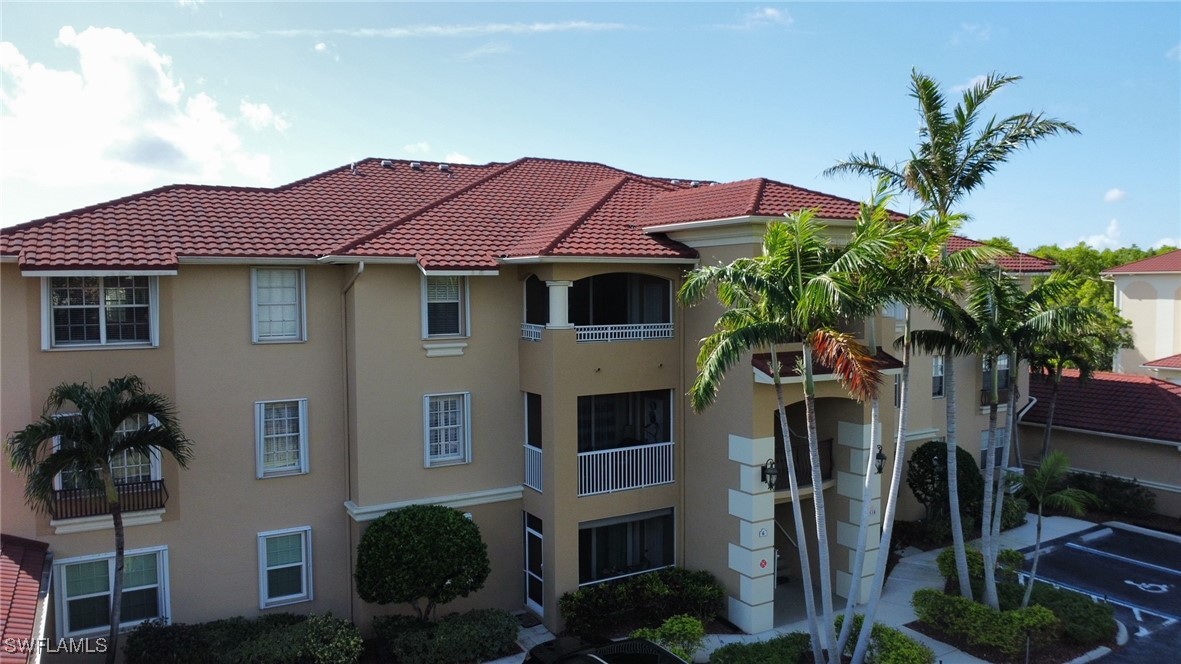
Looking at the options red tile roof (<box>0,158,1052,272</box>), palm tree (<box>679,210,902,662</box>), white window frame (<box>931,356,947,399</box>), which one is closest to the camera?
palm tree (<box>679,210,902,662</box>)

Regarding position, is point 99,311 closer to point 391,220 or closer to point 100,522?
point 100,522

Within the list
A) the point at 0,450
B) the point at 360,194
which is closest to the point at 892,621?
the point at 360,194

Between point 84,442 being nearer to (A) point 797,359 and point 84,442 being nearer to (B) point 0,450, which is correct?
(B) point 0,450

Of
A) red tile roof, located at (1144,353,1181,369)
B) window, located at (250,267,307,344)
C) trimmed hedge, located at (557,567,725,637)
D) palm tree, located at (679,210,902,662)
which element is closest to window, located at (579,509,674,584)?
trimmed hedge, located at (557,567,725,637)

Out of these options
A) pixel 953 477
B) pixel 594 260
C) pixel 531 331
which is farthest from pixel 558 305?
pixel 953 477

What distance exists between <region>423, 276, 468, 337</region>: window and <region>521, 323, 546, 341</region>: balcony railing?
135 cm

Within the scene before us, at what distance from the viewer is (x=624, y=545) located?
1816 cm

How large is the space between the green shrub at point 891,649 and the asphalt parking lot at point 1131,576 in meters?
4.19

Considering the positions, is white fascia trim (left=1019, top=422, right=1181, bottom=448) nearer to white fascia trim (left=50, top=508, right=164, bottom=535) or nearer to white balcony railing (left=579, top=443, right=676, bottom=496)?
white balcony railing (left=579, top=443, right=676, bottom=496)

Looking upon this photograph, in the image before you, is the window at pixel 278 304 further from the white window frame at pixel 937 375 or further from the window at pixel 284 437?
the white window frame at pixel 937 375

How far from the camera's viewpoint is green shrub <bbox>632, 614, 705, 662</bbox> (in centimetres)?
1437

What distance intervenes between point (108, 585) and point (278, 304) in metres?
6.20

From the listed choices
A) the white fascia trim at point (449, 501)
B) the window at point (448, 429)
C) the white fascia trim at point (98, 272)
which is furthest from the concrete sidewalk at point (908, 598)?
the white fascia trim at point (98, 272)

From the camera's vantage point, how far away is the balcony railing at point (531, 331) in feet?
56.2
